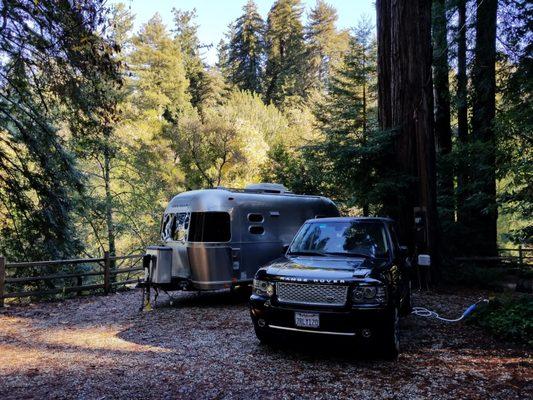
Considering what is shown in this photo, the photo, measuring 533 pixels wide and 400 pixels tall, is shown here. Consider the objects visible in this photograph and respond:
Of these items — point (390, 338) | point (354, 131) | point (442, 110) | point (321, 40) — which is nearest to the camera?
point (390, 338)

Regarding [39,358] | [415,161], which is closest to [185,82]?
[415,161]

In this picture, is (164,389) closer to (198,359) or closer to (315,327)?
(198,359)

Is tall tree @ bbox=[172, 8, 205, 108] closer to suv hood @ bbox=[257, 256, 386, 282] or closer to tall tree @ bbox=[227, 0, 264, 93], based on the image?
tall tree @ bbox=[227, 0, 264, 93]

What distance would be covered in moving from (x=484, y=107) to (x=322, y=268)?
40.1ft

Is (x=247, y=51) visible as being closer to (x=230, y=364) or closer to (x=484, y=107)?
(x=484, y=107)

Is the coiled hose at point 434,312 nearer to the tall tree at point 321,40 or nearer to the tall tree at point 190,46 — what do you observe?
the tall tree at point 190,46

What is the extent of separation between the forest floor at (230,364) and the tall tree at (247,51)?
43788mm

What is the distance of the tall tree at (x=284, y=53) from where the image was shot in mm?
49125

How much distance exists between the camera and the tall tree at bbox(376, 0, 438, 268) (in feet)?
39.1

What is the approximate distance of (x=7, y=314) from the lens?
9.93m

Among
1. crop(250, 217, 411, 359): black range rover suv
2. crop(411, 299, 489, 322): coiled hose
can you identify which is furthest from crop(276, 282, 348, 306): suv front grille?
crop(411, 299, 489, 322): coiled hose

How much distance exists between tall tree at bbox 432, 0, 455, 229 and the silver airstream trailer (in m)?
7.24

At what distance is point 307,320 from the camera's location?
5449mm

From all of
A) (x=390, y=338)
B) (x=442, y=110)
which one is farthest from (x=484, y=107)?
(x=390, y=338)
